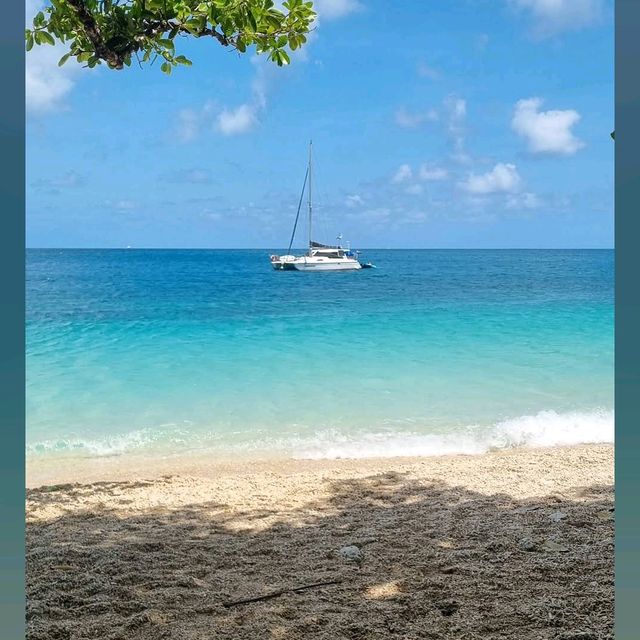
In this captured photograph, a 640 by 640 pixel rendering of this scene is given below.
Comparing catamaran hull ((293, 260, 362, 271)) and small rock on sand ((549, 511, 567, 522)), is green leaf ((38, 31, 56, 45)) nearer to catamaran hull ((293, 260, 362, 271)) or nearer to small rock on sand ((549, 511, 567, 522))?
small rock on sand ((549, 511, 567, 522))

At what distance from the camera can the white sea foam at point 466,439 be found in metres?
6.52

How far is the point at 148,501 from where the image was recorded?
4703 millimetres

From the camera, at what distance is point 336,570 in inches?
124

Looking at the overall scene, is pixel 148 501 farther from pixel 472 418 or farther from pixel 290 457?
pixel 472 418

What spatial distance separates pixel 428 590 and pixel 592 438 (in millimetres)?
4716

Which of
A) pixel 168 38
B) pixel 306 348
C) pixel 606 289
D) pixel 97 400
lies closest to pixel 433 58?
pixel 606 289

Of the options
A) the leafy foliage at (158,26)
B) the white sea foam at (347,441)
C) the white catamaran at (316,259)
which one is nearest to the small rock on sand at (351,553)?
the leafy foliage at (158,26)
